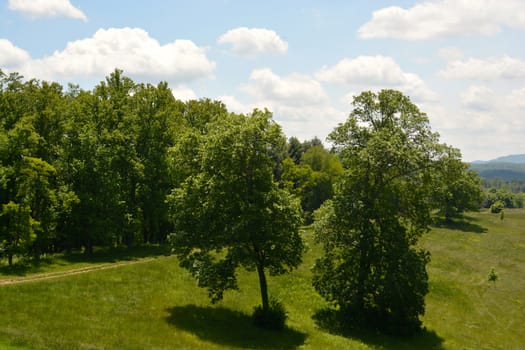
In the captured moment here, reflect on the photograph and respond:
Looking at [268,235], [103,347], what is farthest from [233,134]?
[103,347]

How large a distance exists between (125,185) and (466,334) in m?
40.7

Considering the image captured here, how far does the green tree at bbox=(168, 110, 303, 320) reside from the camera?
98.4ft

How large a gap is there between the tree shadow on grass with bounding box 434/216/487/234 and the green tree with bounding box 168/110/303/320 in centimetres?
7893

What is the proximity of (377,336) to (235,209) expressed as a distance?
15934mm

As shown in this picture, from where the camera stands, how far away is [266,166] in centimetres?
3123

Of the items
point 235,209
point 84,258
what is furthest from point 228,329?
point 84,258

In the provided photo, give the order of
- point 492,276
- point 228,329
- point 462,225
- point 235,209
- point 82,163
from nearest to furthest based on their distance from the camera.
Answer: point 228,329 → point 235,209 → point 82,163 → point 492,276 → point 462,225

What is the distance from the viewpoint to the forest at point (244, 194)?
30.8m

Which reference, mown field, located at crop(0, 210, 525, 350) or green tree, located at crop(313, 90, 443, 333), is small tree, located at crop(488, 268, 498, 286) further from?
green tree, located at crop(313, 90, 443, 333)

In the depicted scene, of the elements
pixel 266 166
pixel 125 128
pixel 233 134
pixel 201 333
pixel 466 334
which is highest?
pixel 125 128

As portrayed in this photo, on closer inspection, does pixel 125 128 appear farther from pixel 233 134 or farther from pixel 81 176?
pixel 233 134

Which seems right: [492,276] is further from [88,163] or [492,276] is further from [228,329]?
[88,163]

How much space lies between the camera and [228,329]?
30.0 metres

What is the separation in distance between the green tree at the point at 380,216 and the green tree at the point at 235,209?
7229mm
